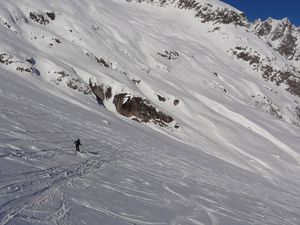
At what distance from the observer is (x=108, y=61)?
46.5 metres

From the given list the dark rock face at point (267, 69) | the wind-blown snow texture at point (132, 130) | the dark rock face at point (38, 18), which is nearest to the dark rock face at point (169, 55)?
the wind-blown snow texture at point (132, 130)

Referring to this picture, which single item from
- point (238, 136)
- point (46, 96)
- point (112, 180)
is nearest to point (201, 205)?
point (112, 180)

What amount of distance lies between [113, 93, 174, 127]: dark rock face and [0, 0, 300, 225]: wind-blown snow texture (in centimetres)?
54

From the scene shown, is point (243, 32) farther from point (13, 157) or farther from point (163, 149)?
point (13, 157)

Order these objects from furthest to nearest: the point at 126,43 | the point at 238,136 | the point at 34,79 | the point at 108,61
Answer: the point at 126,43 < the point at 108,61 < the point at 238,136 < the point at 34,79

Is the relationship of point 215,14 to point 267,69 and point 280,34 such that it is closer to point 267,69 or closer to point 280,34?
point 267,69

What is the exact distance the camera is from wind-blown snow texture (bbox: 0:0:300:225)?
13.1 meters

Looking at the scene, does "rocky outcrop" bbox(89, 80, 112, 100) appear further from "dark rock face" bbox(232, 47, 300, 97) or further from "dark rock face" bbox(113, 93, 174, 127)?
"dark rock face" bbox(232, 47, 300, 97)

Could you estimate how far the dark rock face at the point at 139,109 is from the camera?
1577 inches

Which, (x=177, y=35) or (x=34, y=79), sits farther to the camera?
(x=177, y=35)

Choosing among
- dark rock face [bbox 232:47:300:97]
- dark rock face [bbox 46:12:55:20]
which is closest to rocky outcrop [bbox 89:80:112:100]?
dark rock face [bbox 46:12:55:20]

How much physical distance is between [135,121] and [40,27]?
13986 mm

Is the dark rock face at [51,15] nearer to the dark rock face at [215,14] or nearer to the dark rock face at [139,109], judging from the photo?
the dark rock face at [139,109]

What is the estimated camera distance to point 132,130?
3272cm
